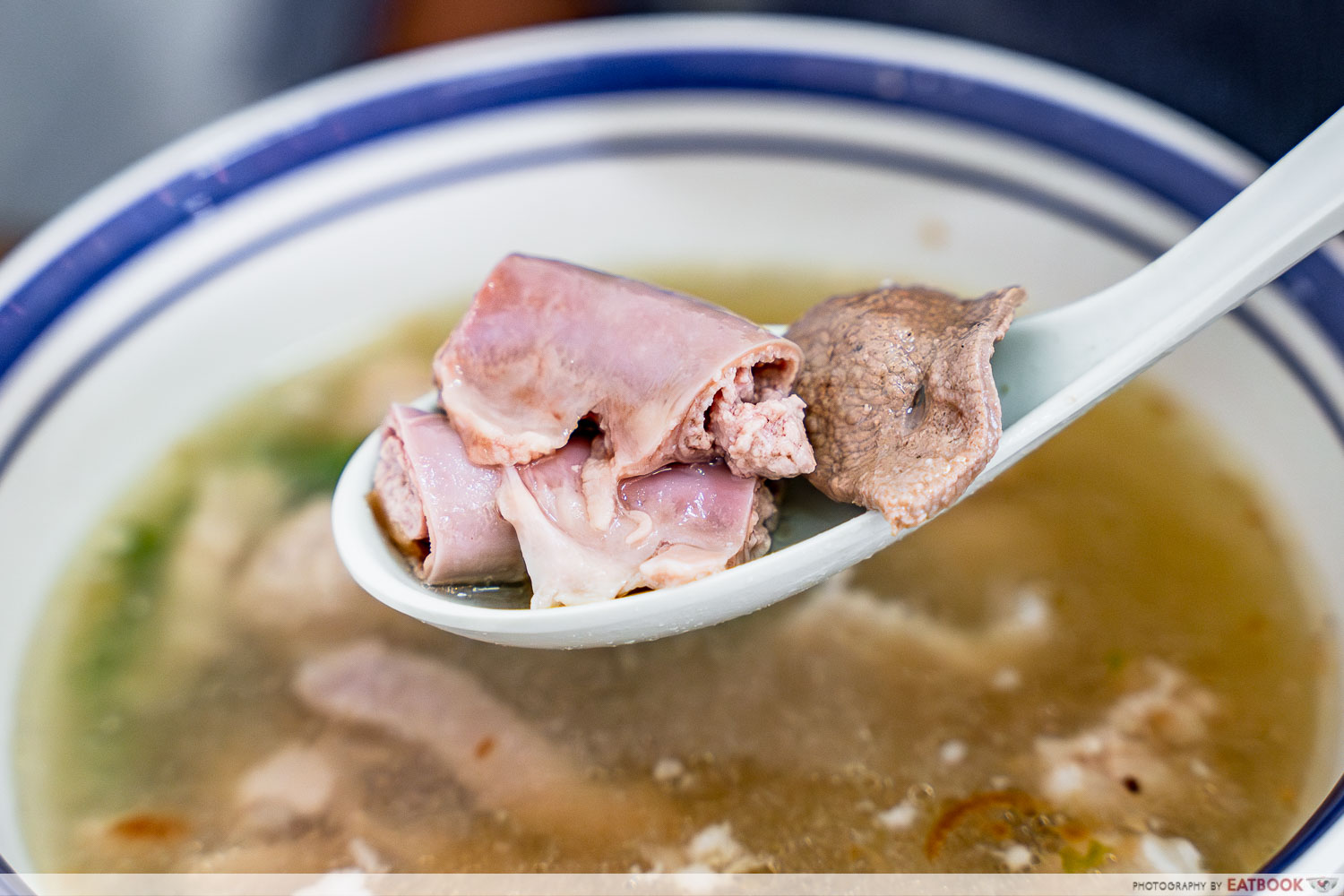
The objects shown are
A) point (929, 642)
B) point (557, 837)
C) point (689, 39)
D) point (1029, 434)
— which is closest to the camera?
point (1029, 434)

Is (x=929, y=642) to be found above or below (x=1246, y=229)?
below

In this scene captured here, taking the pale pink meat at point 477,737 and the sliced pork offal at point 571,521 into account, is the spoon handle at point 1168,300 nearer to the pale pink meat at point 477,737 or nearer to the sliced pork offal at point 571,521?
the sliced pork offal at point 571,521

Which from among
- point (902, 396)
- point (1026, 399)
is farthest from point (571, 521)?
point (1026, 399)

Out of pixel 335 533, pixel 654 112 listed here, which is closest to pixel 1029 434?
pixel 335 533

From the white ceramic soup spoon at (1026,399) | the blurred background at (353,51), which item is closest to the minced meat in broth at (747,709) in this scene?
the white ceramic soup spoon at (1026,399)

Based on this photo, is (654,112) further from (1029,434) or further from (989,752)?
(989,752)

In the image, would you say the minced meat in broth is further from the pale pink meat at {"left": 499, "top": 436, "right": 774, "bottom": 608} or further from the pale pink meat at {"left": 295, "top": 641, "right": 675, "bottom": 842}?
the pale pink meat at {"left": 499, "top": 436, "right": 774, "bottom": 608}

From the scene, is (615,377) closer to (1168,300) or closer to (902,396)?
(902,396)
